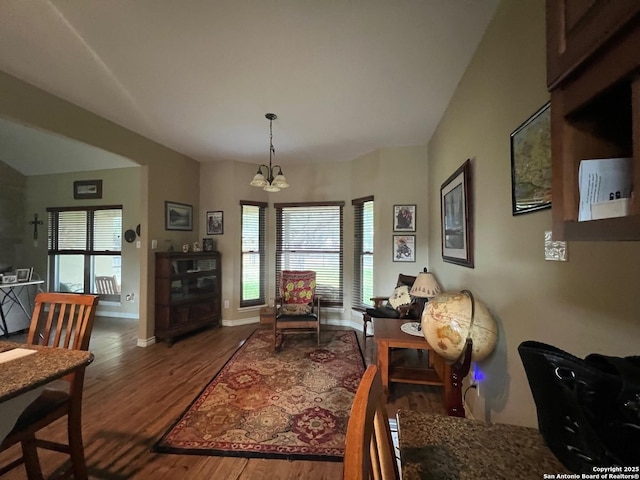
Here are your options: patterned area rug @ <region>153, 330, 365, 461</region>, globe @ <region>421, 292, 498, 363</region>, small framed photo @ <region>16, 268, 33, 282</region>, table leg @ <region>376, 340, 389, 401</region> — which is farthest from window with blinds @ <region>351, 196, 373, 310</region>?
small framed photo @ <region>16, 268, 33, 282</region>

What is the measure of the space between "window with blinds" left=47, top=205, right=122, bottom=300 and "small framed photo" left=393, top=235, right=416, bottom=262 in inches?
191

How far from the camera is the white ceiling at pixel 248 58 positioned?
156 cm

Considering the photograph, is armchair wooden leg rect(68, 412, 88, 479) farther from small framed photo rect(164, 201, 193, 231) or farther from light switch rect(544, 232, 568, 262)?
small framed photo rect(164, 201, 193, 231)

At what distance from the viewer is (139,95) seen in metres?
2.46

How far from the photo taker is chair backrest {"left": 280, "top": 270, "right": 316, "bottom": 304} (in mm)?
4035

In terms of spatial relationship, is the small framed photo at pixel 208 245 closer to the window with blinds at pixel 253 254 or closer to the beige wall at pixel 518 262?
the window with blinds at pixel 253 254

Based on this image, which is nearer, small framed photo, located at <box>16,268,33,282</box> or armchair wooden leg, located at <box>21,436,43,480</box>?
armchair wooden leg, located at <box>21,436,43,480</box>

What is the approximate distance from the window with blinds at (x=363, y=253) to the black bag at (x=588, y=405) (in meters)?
3.49

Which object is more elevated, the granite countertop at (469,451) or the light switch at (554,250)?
the light switch at (554,250)

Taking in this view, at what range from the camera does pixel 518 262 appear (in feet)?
4.35

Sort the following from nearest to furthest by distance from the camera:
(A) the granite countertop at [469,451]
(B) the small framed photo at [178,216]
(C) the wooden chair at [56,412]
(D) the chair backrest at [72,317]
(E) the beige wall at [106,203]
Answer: (A) the granite countertop at [469,451], (C) the wooden chair at [56,412], (D) the chair backrest at [72,317], (B) the small framed photo at [178,216], (E) the beige wall at [106,203]

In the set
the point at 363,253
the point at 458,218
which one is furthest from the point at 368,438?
the point at 363,253

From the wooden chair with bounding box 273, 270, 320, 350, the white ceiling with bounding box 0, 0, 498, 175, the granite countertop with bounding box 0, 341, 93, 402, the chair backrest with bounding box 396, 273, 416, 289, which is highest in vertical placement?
the white ceiling with bounding box 0, 0, 498, 175

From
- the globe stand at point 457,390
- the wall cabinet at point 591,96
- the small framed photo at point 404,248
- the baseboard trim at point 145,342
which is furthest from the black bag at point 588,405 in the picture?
the baseboard trim at point 145,342
